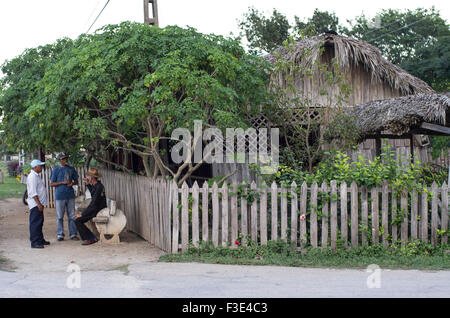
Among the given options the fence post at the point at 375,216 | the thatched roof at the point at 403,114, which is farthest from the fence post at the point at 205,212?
the thatched roof at the point at 403,114

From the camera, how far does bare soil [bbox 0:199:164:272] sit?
8.02m

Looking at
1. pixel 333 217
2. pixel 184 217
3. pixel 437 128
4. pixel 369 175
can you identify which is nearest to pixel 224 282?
pixel 184 217

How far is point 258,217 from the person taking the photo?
28.7 ft

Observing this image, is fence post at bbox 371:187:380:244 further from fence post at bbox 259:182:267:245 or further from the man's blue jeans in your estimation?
the man's blue jeans

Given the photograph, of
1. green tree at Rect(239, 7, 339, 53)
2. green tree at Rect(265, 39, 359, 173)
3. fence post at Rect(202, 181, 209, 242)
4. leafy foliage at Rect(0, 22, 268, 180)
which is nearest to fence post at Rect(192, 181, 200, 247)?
fence post at Rect(202, 181, 209, 242)

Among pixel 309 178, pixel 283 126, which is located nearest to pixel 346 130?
pixel 283 126

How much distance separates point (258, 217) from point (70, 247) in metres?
3.67

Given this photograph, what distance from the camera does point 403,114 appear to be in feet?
34.1

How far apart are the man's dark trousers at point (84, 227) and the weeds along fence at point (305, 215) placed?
1741 millimetres

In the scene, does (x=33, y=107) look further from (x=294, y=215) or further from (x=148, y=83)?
(x=294, y=215)
